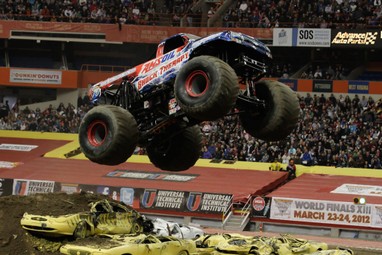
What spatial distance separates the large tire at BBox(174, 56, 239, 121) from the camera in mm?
14453

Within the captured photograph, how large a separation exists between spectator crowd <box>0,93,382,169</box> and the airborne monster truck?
1624 cm

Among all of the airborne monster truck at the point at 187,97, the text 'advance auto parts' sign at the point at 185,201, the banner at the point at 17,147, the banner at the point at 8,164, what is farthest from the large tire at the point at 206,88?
the banner at the point at 17,147

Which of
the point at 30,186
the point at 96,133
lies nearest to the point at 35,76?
the point at 30,186

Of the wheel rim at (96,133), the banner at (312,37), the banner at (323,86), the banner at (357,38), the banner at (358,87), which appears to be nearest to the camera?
the wheel rim at (96,133)

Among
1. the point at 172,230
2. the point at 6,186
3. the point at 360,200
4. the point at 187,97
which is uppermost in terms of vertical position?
the point at 187,97

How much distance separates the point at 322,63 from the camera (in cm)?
4256

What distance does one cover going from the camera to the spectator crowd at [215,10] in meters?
40.3

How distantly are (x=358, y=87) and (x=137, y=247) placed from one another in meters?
24.9

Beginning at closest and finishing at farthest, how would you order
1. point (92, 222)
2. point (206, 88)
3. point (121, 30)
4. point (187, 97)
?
point (206, 88) < point (187, 97) < point (92, 222) < point (121, 30)

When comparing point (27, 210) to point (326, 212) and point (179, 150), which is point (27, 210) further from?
point (326, 212)

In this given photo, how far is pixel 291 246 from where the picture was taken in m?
19.0

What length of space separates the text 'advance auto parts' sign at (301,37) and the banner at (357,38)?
45 cm

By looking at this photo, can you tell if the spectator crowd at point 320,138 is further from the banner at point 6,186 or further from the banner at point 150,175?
the banner at point 6,186

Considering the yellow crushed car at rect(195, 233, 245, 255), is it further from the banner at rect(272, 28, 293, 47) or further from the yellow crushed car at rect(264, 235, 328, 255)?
the banner at rect(272, 28, 293, 47)
